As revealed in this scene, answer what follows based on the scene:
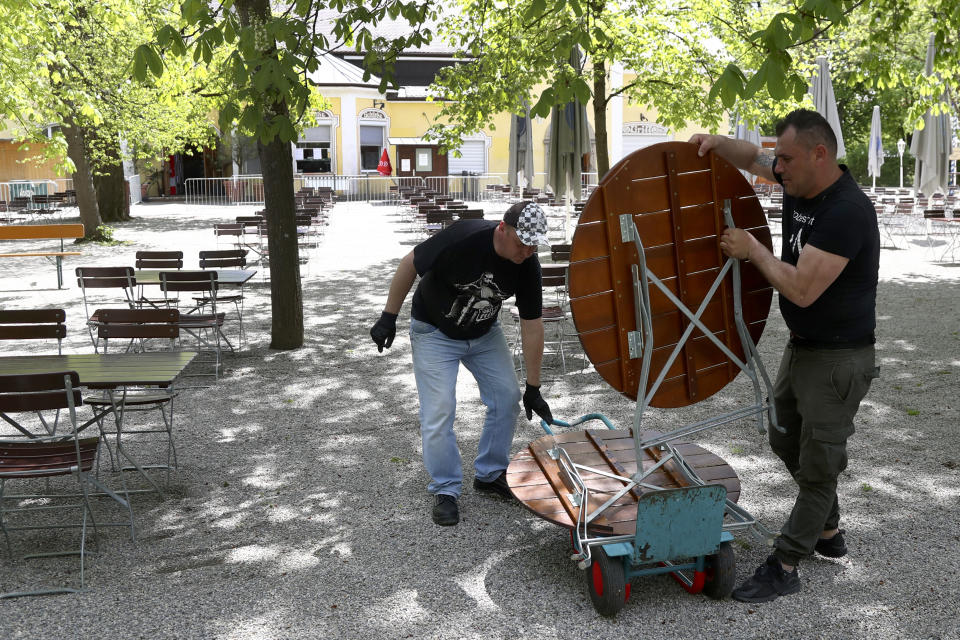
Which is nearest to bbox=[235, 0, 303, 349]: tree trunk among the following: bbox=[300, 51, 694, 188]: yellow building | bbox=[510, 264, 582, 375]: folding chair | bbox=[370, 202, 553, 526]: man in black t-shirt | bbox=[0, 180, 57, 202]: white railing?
bbox=[510, 264, 582, 375]: folding chair

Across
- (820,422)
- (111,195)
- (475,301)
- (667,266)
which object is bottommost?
(820,422)

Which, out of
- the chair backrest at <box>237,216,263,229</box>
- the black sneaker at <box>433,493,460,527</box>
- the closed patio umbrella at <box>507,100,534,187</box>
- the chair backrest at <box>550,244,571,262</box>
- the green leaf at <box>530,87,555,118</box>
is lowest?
the black sneaker at <box>433,493,460,527</box>

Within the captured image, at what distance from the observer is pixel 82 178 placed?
20672 millimetres

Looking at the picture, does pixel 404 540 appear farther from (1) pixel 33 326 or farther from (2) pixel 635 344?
(1) pixel 33 326

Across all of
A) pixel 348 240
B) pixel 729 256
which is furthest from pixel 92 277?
pixel 348 240

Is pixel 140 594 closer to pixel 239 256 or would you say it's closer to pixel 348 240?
pixel 239 256

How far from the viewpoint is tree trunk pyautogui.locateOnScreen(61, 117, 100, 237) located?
806 inches

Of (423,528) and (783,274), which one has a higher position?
(783,274)

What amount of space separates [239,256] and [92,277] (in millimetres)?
1642

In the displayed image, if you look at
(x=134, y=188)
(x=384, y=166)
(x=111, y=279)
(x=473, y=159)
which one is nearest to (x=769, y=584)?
(x=111, y=279)

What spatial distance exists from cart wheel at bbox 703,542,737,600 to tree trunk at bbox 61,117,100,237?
19.3 metres

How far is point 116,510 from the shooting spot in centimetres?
528

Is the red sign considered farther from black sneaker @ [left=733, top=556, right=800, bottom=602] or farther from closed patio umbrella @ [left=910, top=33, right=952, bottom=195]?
black sneaker @ [left=733, top=556, right=800, bottom=602]

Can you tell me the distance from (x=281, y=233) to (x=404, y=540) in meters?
5.23
